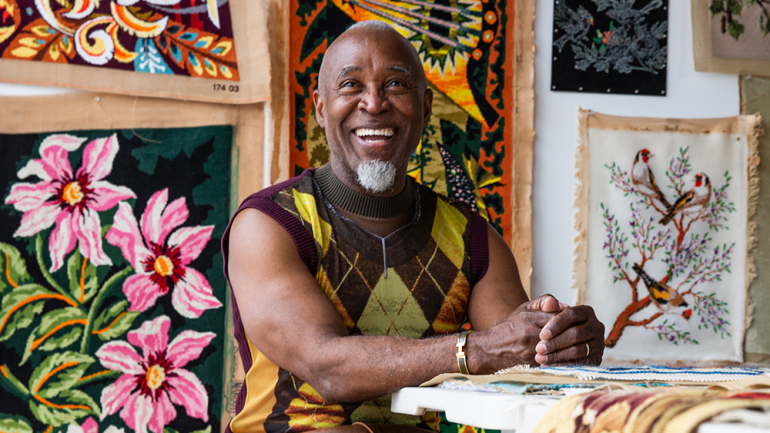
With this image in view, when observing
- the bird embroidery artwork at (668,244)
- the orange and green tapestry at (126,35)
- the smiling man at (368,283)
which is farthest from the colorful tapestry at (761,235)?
the orange and green tapestry at (126,35)

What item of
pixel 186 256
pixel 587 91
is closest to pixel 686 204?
pixel 587 91

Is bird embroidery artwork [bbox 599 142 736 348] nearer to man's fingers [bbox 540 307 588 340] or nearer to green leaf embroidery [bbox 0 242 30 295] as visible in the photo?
man's fingers [bbox 540 307 588 340]

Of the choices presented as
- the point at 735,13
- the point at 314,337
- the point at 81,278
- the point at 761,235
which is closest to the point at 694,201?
the point at 761,235

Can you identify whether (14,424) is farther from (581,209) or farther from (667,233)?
(667,233)

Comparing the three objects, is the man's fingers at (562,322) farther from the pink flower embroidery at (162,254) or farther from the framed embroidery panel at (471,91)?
the pink flower embroidery at (162,254)

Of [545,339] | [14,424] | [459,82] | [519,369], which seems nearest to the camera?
[519,369]

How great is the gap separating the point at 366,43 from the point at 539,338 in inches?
37.1

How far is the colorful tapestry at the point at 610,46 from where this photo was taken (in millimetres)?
2797

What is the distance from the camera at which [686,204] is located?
2834 mm

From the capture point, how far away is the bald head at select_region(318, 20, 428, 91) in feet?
5.87

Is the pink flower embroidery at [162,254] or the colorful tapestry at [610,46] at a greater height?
the colorful tapestry at [610,46]

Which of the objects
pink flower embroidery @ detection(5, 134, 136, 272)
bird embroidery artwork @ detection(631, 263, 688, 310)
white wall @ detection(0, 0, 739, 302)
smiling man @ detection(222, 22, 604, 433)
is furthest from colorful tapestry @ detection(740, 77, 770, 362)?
pink flower embroidery @ detection(5, 134, 136, 272)

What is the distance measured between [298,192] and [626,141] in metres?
1.71

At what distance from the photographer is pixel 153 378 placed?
2.48m
